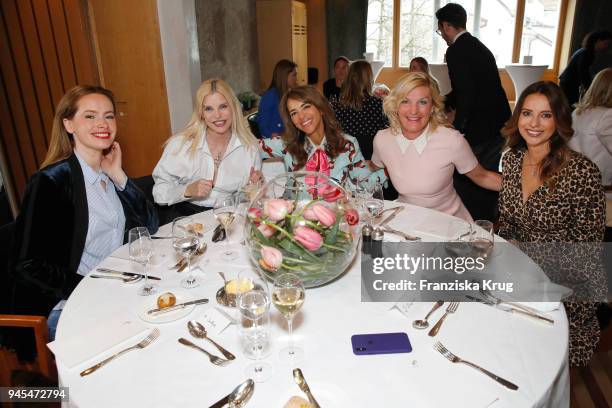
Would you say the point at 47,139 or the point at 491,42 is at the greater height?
the point at 491,42

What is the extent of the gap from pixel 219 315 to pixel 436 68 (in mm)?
7190

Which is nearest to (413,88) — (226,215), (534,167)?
(534,167)

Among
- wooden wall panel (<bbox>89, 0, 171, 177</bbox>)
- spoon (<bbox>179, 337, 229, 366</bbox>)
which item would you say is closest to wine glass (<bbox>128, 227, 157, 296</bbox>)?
spoon (<bbox>179, 337, 229, 366</bbox>)

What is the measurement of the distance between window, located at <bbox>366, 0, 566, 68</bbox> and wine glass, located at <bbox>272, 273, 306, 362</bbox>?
385 inches

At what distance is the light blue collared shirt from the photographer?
1895mm

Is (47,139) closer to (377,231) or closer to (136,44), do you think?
(136,44)

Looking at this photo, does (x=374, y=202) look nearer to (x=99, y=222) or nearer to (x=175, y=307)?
(x=175, y=307)

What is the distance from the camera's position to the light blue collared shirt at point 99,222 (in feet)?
6.22

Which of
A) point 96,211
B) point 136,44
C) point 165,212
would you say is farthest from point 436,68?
point 96,211

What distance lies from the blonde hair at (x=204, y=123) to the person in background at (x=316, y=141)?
25 cm

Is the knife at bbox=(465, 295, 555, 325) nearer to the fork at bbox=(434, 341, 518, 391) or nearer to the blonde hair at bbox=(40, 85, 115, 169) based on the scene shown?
the fork at bbox=(434, 341, 518, 391)

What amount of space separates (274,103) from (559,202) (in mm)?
3163

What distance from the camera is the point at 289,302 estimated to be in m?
1.13

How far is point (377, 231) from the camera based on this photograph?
1722 mm
